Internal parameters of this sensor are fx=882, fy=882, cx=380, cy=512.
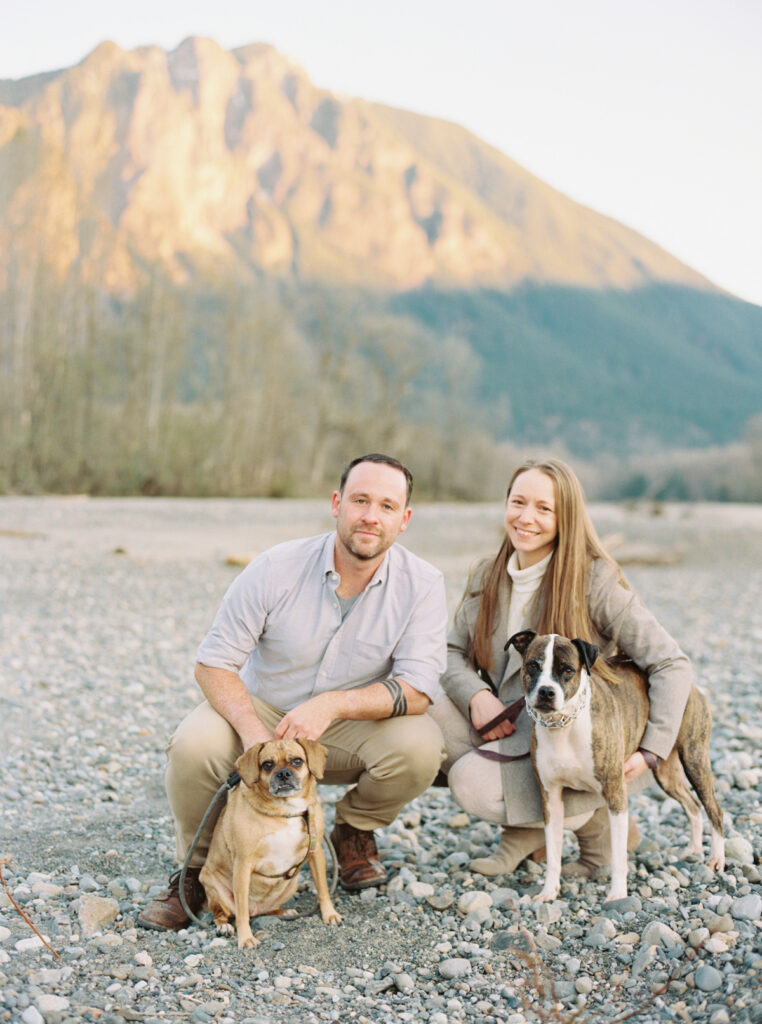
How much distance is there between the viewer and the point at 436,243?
455 ft

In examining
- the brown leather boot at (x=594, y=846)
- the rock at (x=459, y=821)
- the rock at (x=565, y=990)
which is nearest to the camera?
the rock at (x=565, y=990)

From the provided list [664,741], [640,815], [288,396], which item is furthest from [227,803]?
[288,396]

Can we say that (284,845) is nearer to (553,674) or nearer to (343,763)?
(343,763)

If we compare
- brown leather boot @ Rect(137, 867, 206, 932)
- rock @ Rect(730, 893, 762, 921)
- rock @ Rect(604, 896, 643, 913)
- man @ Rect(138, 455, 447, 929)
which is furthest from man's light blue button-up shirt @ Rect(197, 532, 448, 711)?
rock @ Rect(730, 893, 762, 921)

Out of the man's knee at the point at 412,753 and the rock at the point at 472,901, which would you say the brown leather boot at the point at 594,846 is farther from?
the man's knee at the point at 412,753

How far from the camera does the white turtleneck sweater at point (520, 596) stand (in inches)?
167

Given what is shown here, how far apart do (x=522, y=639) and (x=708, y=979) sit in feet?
4.71

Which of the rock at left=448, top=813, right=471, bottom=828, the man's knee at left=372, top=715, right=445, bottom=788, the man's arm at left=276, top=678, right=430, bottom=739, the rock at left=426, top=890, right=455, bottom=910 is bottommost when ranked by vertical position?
the rock at left=448, top=813, right=471, bottom=828

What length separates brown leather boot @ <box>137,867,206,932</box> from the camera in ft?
11.9

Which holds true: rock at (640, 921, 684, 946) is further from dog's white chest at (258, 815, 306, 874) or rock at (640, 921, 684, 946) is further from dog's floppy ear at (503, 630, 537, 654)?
dog's white chest at (258, 815, 306, 874)

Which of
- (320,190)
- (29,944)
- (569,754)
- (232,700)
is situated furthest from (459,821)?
(320,190)

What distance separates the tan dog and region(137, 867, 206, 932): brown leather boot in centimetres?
15

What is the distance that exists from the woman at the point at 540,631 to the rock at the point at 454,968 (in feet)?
2.64

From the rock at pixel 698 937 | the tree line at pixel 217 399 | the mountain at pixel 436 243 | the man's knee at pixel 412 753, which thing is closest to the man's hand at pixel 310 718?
the man's knee at pixel 412 753
